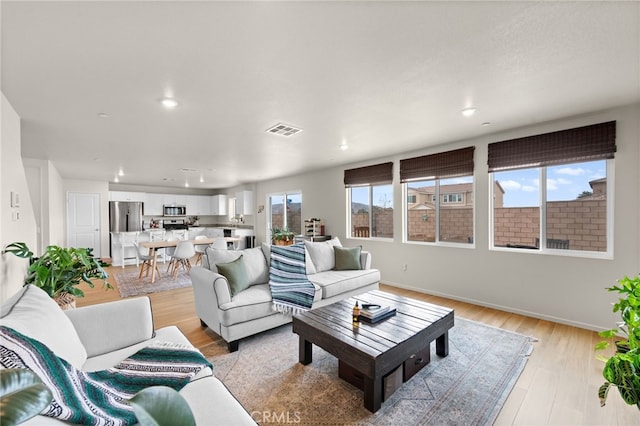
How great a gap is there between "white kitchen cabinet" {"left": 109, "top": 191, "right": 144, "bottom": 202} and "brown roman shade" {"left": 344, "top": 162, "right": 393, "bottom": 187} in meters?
6.76

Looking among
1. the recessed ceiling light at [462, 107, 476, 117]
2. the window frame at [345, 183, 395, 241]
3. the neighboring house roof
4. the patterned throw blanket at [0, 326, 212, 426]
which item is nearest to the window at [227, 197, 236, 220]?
the window frame at [345, 183, 395, 241]

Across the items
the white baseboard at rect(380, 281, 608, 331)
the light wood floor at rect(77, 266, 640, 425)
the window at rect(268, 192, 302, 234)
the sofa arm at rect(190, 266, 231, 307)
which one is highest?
the window at rect(268, 192, 302, 234)

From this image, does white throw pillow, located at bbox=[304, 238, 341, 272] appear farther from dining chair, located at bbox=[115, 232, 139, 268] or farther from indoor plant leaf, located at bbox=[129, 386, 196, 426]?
dining chair, located at bbox=[115, 232, 139, 268]

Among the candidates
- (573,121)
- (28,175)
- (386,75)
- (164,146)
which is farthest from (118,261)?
(573,121)

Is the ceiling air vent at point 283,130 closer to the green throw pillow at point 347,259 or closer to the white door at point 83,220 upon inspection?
the green throw pillow at point 347,259

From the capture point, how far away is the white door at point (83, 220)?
7.33m

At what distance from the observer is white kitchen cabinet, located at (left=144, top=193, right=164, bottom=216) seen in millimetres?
8844

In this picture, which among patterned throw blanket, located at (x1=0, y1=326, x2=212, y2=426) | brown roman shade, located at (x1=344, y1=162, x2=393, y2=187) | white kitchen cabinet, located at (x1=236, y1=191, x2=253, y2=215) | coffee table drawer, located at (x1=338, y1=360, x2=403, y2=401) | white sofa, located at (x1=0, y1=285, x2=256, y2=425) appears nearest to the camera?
patterned throw blanket, located at (x1=0, y1=326, x2=212, y2=426)

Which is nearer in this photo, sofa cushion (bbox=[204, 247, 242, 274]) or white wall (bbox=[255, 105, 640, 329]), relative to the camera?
white wall (bbox=[255, 105, 640, 329])

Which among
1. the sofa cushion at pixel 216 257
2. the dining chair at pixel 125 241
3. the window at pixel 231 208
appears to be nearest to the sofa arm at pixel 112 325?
the sofa cushion at pixel 216 257

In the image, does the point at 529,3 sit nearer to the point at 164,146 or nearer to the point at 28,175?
the point at 164,146

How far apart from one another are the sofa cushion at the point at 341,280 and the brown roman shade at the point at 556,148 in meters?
2.23

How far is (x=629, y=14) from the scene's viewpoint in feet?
4.93

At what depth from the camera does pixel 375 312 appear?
2.35 meters
